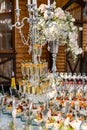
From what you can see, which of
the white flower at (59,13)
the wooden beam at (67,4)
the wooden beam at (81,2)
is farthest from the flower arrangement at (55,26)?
the wooden beam at (81,2)

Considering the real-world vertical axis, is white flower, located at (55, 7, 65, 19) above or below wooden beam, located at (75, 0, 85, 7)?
below

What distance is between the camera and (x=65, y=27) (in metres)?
4.73

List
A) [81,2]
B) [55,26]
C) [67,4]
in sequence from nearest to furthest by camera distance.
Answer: [55,26], [67,4], [81,2]

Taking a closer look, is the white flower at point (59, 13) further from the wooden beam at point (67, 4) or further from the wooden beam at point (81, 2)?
the wooden beam at point (81, 2)

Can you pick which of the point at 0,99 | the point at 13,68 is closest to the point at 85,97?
the point at 0,99

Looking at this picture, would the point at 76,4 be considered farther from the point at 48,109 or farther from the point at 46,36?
the point at 48,109

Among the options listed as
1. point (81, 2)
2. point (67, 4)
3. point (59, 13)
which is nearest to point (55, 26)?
point (59, 13)

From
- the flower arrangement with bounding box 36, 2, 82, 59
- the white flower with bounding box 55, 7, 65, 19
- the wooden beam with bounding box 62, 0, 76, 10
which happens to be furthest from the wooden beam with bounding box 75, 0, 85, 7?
the white flower with bounding box 55, 7, 65, 19

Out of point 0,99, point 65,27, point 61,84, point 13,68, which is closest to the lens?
point 0,99

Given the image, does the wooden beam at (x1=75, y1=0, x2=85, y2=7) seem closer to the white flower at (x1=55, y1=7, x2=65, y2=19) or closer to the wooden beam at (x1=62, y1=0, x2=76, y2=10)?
the wooden beam at (x1=62, y1=0, x2=76, y2=10)

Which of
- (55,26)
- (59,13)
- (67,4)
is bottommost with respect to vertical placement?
(55,26)

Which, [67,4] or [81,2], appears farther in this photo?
[81,2]

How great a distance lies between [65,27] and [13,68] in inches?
155

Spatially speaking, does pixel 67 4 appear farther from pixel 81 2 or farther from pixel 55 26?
pixel 55 26
